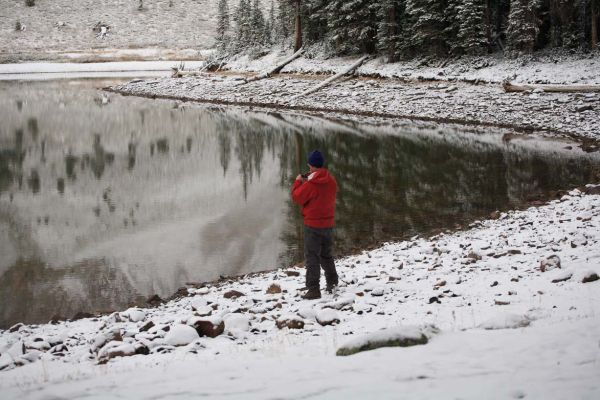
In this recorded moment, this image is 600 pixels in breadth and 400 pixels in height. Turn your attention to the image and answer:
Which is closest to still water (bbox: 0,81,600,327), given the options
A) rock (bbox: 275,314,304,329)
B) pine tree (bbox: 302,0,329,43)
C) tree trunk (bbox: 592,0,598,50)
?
rock (bbox: 275,314,304,329)

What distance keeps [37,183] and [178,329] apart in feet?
43.5

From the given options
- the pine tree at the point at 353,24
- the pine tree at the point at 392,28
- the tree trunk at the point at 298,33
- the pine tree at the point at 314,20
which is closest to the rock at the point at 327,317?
the pine tree at the point at 392,28

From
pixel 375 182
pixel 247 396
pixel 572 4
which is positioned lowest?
pixel 375 182

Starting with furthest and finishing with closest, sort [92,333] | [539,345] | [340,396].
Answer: [92,333] → [539,345] → [340,396]

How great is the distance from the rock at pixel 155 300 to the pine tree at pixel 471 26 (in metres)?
29.2

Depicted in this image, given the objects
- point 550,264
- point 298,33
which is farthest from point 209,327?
point 298,33

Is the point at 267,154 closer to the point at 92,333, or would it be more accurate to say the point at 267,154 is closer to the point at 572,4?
the point at 92,333

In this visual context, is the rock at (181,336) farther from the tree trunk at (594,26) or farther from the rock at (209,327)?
the tree trunk at (594,26)

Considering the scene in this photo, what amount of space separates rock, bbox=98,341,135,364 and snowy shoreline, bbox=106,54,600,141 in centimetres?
1910

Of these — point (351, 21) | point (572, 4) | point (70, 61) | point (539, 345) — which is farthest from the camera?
point (70, 61)

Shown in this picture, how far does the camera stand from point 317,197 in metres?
7.70

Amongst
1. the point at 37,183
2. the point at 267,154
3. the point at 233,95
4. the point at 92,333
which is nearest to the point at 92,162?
the point at 37,183

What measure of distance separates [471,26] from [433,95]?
5502 mm

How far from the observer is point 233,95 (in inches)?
1679
